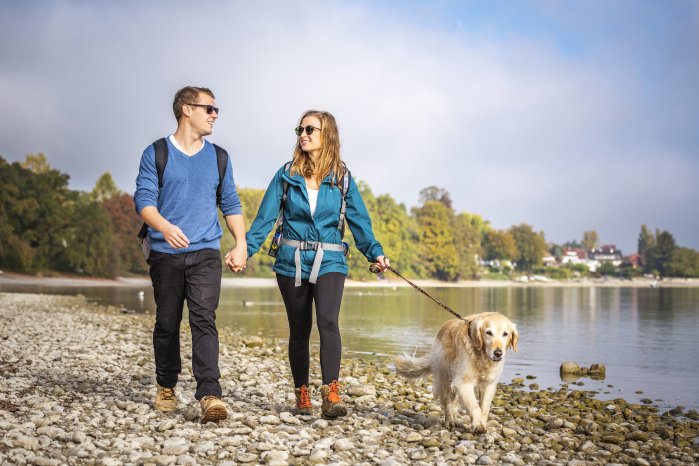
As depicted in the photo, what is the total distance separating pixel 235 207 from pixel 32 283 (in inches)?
2292

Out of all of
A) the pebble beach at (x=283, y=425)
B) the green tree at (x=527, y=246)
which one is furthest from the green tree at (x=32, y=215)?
the green tree at (x=527, y=246)

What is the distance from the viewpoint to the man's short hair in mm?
6105

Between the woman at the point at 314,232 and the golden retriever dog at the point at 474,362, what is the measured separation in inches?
37.4

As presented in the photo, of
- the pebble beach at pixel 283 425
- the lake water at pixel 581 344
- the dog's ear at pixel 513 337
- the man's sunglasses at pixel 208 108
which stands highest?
the man's sunglasses at pixel 208 108

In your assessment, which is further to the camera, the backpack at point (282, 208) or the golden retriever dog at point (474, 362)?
the backpack at point (282, 208)

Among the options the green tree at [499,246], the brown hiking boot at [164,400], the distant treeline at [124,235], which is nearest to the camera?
the brown hiking boot at [164,400]

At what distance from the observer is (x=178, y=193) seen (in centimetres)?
596

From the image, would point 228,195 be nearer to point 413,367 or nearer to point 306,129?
point 306,129

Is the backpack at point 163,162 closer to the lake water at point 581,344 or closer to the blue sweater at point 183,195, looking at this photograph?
the blue sweater at point 183,195

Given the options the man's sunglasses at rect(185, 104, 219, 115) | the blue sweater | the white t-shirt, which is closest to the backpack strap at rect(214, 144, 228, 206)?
the blue sweater

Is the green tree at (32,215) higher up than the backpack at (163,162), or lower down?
higher up

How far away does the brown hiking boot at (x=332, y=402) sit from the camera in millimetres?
6148

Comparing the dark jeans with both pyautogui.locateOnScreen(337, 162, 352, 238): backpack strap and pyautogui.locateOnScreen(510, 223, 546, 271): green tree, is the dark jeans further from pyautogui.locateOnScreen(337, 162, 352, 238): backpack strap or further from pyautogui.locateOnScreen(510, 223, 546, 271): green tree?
pyautogui.locateOnScreen(510, 223, 546, 271): green tree

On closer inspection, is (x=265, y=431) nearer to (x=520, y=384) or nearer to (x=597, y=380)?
(x=520, y=384)
